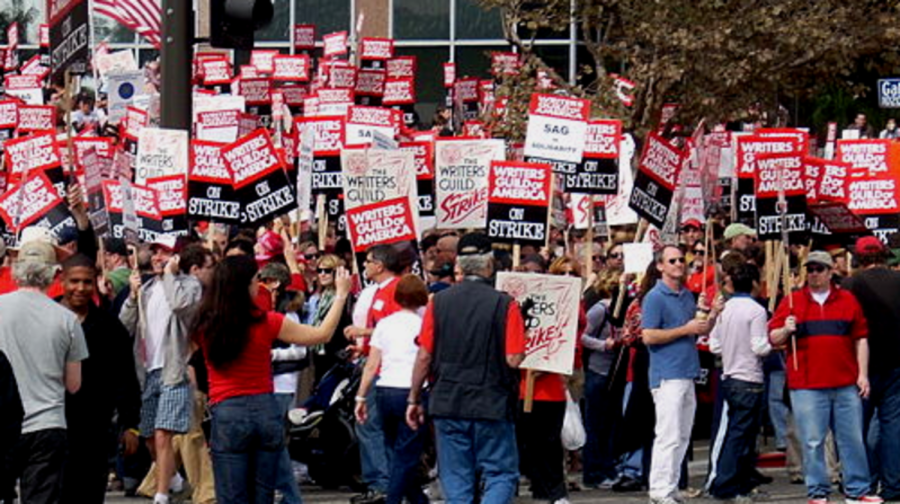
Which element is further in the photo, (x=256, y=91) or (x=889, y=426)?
(x=256, y=91)

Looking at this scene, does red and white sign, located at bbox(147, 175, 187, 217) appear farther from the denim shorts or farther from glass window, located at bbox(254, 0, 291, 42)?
glass window, located at bbox(254, 0, 291, 42)

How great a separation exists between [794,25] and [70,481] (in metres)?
14.6

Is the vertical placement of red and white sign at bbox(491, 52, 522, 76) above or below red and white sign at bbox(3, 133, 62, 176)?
above

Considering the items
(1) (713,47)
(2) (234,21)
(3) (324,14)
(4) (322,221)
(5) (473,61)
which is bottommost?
(4) (322,221)

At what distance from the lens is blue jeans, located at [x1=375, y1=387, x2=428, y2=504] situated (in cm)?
1364

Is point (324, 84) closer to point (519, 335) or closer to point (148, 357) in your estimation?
point (148, 357)

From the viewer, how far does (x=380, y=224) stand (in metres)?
15.8

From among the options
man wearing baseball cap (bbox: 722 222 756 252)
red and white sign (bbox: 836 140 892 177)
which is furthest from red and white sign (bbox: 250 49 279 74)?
man wearing baseball cap (bbox: 722 222 756 252)

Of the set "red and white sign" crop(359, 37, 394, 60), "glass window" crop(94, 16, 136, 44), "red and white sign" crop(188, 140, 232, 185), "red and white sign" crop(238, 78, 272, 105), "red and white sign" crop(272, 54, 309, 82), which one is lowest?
"red and white sign" crop(188, 140, 232, 185)

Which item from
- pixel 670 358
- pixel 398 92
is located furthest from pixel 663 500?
pixel 398 92

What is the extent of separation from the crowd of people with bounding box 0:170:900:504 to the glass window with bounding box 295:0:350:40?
77.3ft

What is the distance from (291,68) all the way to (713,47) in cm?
753

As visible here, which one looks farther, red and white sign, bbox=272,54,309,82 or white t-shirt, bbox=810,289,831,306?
red and white sign, bbox=272,54,309,82

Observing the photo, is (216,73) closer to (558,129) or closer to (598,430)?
(558,129)
